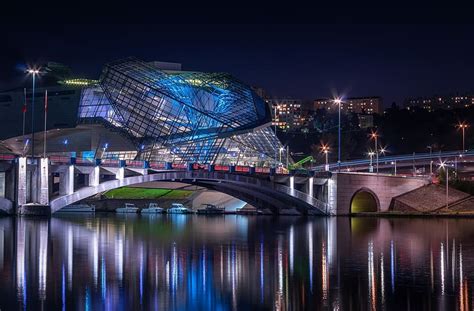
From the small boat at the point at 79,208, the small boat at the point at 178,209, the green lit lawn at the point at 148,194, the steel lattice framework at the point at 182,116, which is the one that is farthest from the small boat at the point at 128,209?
the steel lattice framework at the point at 182,116

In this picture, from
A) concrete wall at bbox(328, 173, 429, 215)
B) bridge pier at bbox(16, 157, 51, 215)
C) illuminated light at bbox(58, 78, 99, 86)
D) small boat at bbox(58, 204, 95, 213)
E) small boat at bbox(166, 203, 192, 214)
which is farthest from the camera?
illuminated light at bbox(58, 78, 99, 86)

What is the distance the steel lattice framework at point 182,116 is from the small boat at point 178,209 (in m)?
10.2

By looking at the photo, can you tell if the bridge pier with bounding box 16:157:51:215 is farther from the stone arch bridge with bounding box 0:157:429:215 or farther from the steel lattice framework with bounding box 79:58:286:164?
the steel lattice framework with bounding box 79:58:286:164

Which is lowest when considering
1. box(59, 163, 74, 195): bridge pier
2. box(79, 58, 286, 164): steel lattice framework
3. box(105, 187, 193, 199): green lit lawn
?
box(105, 187, 193, 199): green lit lawn

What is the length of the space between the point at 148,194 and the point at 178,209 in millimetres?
12138

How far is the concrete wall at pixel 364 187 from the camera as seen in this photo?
350ft

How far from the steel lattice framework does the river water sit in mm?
51810

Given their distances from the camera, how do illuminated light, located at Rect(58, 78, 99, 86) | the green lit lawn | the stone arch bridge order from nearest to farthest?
1. the stone arch bridge
2. the green lit lawn
3. illuminated light, located at Rect(58, 78, 99, 86)

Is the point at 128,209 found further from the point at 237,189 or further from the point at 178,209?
the point at 237,189

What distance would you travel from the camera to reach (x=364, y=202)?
116 meters

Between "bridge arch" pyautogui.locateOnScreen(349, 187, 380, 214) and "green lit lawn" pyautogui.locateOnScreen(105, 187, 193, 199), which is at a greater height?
"green lit lawn" pyautogui.locateOnScreen(105, 187, 193, 199)

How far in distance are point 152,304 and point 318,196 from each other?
7915cm

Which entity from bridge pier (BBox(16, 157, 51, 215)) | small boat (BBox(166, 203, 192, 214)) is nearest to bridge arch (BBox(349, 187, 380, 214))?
small boat (BBox(166, 203, 192, 214))

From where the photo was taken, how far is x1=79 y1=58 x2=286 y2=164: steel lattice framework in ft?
380
